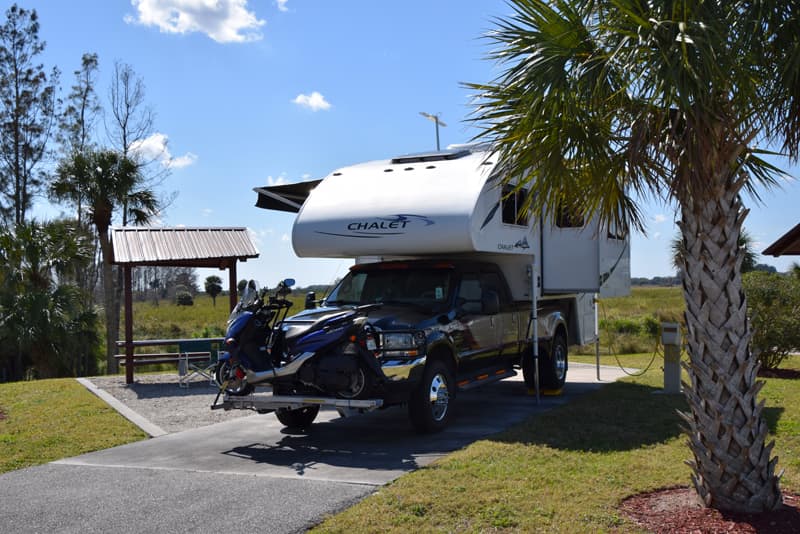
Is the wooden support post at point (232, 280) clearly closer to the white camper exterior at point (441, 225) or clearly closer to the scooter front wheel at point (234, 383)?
the white camper exterior at point (441, 225)

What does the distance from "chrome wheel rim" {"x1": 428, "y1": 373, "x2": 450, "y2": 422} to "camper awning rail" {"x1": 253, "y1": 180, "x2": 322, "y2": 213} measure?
4833 millimetres

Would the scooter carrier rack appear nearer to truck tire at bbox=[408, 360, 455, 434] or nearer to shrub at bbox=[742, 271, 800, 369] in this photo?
truck tire at bbox=[408, 360, 455, 434]

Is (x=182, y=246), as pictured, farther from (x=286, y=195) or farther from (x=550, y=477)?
(x=550, y=477)

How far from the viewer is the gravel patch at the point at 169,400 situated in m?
10.3

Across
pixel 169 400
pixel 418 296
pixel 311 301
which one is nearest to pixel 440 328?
pixel 418 296

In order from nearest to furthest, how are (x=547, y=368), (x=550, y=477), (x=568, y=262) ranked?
(x=550, y=477), (x=568, y=262), (x=547, y=368)

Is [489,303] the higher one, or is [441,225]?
[441,225]

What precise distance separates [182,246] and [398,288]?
6028 millimetres

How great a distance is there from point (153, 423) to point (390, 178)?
4.42 m

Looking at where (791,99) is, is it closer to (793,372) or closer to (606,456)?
(606,456)

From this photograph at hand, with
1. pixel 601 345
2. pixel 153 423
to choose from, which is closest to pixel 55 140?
pixel 601 345

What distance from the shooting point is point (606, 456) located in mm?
7238

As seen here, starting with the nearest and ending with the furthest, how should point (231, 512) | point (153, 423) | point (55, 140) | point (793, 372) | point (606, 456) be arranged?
point (231, 512)
point (606, 456)
point (153, 423)
point (793, 372)
point (55, 140)

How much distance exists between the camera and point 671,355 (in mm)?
11250
